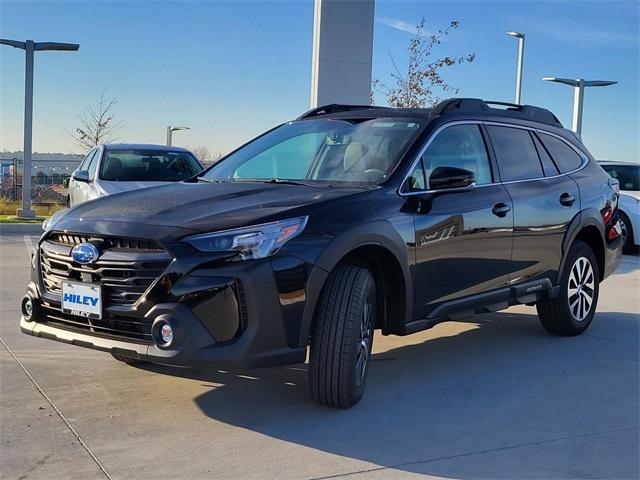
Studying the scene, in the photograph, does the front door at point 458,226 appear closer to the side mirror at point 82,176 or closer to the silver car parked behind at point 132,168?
the silver car parked behind at point 132,168

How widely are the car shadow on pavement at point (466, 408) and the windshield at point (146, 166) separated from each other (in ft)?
18.6

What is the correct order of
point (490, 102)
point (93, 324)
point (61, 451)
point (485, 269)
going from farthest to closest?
point (490, 102) → point (485, 269) → point (93, 324) → point (61, 451)

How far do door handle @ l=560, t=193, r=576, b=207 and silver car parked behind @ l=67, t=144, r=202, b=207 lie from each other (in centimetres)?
573

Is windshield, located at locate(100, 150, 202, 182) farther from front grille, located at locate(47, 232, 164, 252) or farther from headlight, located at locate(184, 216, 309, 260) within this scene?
headlight, located at locate(184, 216, 309, 260)

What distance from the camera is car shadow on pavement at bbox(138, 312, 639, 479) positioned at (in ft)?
11.5

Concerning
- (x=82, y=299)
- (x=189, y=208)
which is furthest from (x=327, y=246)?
(x=82, y=299)

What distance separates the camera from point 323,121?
5211 mm

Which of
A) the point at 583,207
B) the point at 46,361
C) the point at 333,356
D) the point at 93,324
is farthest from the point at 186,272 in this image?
the point at 583,207

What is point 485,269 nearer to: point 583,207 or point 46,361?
point 583,207

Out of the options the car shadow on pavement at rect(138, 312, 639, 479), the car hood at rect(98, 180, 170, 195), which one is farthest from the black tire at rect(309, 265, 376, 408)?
the car hood at rect(98, 180, 170, 195)

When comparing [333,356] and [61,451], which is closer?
[61,451]

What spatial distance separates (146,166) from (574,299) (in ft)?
21.4

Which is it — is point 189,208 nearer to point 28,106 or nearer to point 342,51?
point 342,51

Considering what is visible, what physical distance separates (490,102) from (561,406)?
235 centimetres
